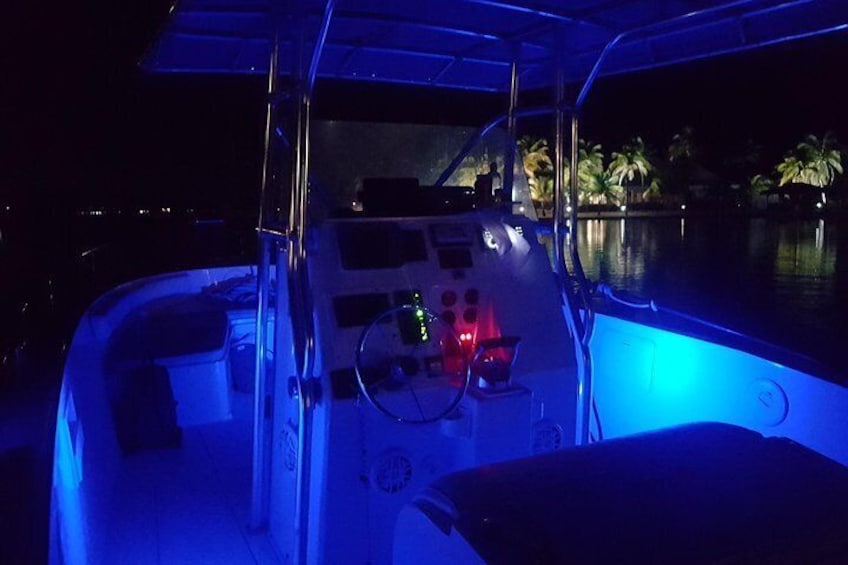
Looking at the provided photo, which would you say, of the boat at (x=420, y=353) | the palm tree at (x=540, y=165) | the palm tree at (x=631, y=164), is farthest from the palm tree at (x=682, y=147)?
the boat at (x=420, y=353)

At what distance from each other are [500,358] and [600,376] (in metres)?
1.34

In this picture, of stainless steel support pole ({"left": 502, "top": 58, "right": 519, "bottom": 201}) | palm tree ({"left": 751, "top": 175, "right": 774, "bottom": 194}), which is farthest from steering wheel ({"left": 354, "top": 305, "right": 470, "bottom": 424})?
palm tree ({"left": 751, "top": 175, "right": 774, "bottom": 194})

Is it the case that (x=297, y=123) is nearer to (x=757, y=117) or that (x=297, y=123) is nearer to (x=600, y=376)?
(x=600, y=376)

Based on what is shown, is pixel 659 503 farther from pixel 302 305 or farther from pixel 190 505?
pixel 190 505

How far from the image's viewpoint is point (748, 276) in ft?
68.4

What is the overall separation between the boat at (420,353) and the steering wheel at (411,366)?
0.01m

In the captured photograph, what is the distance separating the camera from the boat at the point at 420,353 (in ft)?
7.41

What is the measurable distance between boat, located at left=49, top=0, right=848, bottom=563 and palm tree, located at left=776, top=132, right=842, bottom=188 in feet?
221

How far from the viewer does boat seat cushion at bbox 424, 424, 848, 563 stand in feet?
3.57

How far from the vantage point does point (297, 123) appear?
2266mm

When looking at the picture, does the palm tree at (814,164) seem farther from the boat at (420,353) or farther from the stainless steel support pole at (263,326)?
the stainless steel support pole at (263,326)

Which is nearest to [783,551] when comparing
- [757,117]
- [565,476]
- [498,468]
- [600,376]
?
[565,476]

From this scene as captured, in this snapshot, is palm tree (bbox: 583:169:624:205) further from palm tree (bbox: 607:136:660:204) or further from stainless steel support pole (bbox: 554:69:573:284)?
stainless steel support pole (bbox: 554:69:573:284)

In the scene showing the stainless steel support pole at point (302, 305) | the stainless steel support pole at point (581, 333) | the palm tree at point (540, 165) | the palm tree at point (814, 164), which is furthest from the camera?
the palm tree at point (814, 164)
